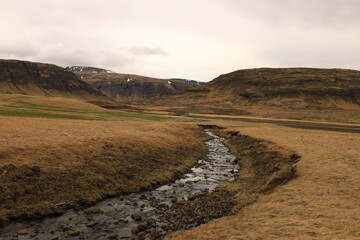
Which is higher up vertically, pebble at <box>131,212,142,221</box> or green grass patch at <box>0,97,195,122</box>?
green grass patch at <box>0,97,195,122</box>

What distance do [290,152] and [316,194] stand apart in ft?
51.2

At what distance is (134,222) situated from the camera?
15.6 meters

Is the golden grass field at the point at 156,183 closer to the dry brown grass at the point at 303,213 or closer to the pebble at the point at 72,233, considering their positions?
the dry brown grass at the point at 303,213

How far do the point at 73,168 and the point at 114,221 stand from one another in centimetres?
783

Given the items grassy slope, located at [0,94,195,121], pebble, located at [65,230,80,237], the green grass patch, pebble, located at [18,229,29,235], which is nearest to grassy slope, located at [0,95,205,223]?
pebble, located at [18,229,29,235]

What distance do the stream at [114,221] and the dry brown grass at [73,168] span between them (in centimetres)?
96

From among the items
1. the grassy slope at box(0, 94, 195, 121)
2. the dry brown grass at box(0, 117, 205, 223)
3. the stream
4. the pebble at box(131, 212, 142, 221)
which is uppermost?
the grassy slope at box(0, 94, 195, 121)

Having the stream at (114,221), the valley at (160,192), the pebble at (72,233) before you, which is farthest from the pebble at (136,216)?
the pebble at (72,233)

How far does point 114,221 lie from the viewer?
15586 millimetres

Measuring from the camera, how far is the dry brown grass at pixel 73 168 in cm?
1664

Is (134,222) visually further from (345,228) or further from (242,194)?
(345,228)

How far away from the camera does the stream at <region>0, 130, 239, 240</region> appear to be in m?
13.7

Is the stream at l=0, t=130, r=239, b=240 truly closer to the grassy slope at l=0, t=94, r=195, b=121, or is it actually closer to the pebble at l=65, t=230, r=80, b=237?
the pebble at l=65, t=230, r=80, b=237

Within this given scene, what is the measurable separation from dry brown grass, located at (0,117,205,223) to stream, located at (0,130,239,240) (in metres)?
0.96
